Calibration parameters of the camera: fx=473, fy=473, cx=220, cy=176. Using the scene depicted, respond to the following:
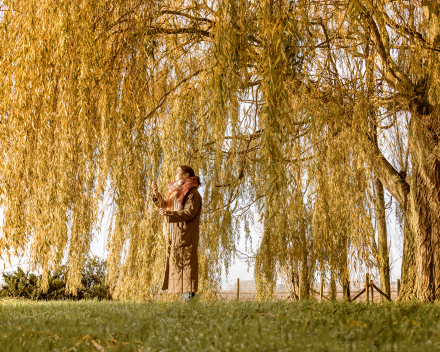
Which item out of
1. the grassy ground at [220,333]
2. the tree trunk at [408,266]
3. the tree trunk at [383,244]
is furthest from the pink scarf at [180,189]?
the tree trunk at [383,244]

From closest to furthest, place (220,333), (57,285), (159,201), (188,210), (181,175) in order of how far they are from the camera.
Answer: (220,333)
(188,210)
(159,201)
(181,175)
(57,285)

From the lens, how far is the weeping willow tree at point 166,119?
3.82m

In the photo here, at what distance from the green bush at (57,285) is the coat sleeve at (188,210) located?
5.90m

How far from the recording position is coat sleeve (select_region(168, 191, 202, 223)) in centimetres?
439

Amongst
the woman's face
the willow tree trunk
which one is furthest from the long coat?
the willow tree trunk

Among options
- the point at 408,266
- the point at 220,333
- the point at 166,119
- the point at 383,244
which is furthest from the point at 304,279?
the point at 220,333

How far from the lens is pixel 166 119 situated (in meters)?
5.94

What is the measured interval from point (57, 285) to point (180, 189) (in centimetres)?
617

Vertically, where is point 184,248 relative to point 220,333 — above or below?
above

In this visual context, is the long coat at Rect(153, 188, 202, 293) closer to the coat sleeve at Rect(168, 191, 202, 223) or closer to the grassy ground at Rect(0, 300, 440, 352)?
the coat sleeve at Rect(168, 191, 202, 223)

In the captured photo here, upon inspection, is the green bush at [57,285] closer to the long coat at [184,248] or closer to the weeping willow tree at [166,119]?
the weeping willow tree at [166,119]

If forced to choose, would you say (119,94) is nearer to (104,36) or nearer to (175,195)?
(104,36)

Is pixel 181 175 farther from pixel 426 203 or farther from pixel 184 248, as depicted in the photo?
pixel 426 203

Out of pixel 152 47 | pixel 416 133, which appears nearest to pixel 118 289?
pixel 152 47
